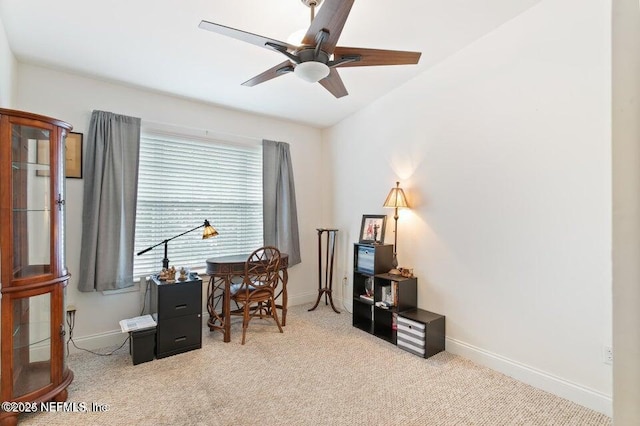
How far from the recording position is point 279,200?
3.92m

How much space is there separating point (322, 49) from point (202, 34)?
1134 millimetres

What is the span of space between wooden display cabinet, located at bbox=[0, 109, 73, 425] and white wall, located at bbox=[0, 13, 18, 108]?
16.6 inches

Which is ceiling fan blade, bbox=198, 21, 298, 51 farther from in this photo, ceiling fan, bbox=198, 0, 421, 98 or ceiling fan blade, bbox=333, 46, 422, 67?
ceiling fan blade, bbox=333, 46, 422, 67

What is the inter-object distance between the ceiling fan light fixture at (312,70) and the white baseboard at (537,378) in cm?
247

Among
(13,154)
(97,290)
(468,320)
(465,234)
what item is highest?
(13,154)

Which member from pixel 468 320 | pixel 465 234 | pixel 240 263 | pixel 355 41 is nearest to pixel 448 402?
pixel 468 320

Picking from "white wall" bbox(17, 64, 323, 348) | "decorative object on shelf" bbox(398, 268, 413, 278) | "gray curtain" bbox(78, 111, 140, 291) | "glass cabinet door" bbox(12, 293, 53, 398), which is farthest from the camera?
"decorative object on shelf" bbox(398, 268, 413, 278)

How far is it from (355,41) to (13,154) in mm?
2387

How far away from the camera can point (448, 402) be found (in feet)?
6.63

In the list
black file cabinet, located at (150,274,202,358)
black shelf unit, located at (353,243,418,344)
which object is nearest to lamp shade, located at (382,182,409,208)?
black shelf unit, located at (353,243,418,344)

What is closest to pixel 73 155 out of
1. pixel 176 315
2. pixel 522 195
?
pixel 176 315
